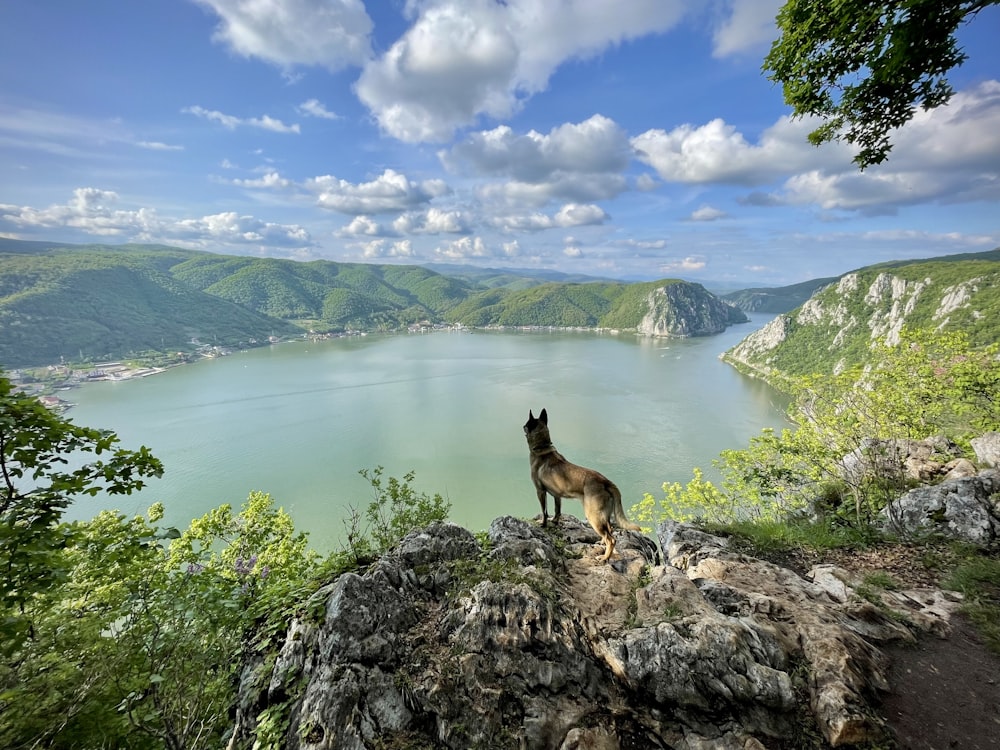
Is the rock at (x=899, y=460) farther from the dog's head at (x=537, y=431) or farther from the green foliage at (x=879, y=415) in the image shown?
the dog's head at (x=537, y=431)

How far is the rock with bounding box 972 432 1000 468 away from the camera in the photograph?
8646 mm

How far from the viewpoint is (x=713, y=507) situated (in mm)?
16953

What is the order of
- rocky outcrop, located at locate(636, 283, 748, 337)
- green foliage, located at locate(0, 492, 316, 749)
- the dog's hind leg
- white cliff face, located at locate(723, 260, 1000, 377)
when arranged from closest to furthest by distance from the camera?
green foliage, located at locate(0, 492, 316, 749) → the dog's hind leg → white cliff face, located at locate(723, 260, 1000, 377) → rocky outcrop, located at locate(636, 283, 748, 337)

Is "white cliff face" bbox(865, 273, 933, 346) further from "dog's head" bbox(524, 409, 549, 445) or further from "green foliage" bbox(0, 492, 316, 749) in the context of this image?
"green foliage" bbox(0, 492, 316, 749)

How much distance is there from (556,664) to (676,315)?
650 ft

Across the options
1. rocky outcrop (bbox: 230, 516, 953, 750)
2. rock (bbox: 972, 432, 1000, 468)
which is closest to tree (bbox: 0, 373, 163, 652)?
rocky outcrop (bbox: 230, 516, 953, 750)

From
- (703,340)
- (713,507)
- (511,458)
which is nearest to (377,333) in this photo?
(703,340)

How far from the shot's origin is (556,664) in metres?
3.67

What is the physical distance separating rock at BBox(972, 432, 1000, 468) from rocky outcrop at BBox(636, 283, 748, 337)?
182032 millimetres

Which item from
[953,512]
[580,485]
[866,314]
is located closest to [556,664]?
[580,485]

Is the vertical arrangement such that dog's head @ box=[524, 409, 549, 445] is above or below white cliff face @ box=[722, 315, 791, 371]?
above

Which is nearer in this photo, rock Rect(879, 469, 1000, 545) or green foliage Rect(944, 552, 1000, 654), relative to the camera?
green foliage Rect(944, 552, 1000, 654)

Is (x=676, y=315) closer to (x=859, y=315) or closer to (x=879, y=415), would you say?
(x=859, y=315)

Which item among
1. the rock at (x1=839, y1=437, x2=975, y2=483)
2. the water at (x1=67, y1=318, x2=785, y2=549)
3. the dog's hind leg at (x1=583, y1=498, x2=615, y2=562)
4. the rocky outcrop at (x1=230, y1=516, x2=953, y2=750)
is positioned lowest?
the water at (x1=67, y1=318, x2=785, y2=549)
